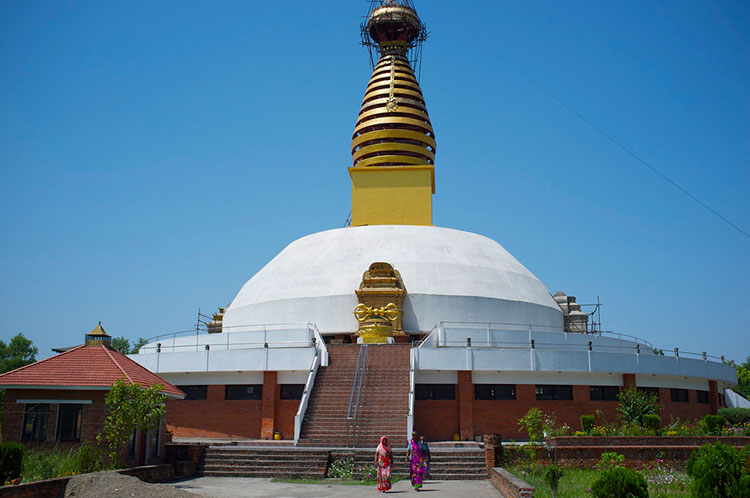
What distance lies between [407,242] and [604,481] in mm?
23558

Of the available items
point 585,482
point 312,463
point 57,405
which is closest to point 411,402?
point 312,463

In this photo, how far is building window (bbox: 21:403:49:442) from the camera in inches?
700

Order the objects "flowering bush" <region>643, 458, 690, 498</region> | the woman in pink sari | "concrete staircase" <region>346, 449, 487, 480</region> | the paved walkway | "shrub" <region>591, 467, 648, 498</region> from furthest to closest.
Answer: "concrete staircase" <region>346, 449, 487, 480</region>, the woman in pink sari, the paved walkway, "flowering bush" <region>643, 458, 690, 498</region>, "shrub" <region>591, 467, 648, 498</region>

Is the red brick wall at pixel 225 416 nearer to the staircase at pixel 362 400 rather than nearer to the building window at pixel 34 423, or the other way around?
the staircase at pixel 362 400

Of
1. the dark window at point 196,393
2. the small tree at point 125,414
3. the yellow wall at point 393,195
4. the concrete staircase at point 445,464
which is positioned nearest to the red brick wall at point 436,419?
the concrete staircase at point 445,464

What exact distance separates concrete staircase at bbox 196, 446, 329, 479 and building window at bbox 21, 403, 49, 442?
4.36m

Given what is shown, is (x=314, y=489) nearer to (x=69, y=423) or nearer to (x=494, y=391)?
(x=69, y=423)

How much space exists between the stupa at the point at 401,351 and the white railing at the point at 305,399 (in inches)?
3.4

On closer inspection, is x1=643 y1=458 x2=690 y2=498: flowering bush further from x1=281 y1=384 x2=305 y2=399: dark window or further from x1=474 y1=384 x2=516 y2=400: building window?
x1=281 y1=384 x2=305 y2=399: dark window

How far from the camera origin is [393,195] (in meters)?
40.2

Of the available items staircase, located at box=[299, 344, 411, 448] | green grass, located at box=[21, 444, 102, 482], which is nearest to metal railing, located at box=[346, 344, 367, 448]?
staircase, located at box=[299, 344, 411, 448]

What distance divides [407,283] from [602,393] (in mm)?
9656

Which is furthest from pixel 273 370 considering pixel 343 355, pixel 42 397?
pixel 42 397

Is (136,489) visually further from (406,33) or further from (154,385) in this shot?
(406,33)
